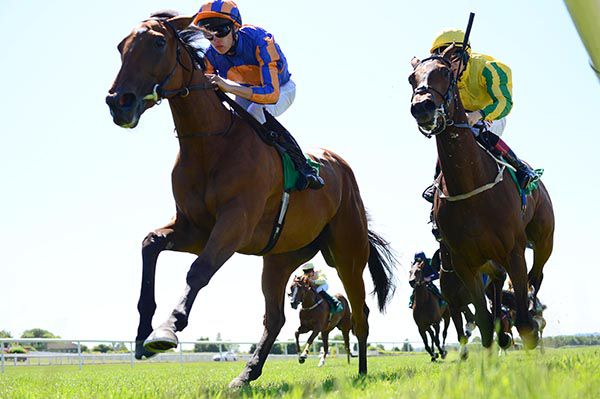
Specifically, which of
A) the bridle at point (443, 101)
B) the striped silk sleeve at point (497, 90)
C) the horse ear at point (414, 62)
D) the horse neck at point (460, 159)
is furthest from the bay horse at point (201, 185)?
the striped silk sleeve at point (497, 90)

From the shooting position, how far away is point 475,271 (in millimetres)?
7812

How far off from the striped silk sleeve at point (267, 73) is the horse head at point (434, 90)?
4.03ft

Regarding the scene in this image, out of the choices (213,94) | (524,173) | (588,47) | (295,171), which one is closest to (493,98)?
(524,173)

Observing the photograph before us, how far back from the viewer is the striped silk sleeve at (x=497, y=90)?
776 centimetres

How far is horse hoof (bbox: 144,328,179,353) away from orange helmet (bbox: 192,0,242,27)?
307cm

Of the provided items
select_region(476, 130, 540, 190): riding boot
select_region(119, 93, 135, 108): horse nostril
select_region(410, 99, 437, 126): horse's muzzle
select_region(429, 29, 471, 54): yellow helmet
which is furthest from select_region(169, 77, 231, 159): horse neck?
select_region(476, 130, 540, 190): riding boot

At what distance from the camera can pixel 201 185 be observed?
615cm

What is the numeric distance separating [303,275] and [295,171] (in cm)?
1656

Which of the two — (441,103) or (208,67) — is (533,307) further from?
(208,67)

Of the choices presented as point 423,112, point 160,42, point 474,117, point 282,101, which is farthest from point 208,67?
point 474,117

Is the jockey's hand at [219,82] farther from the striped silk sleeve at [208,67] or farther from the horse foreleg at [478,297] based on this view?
the horse foreleg at [478,297]

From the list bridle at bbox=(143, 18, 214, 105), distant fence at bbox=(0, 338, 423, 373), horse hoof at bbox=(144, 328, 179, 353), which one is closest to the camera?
horse hoof at bbox=(144, 328, 179, 353)

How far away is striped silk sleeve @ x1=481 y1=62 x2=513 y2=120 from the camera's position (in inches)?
306

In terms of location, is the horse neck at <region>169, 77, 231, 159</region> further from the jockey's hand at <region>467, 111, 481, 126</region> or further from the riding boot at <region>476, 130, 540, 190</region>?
the riding boot at <region>476, 130, 540, 190</region>
